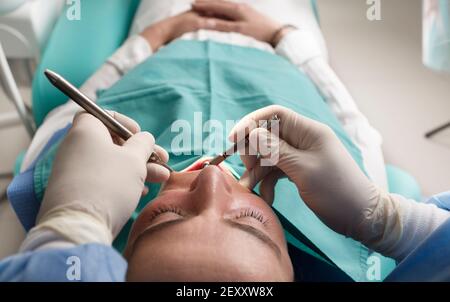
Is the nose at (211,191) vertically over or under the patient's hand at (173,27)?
under

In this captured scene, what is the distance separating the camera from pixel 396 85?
1263 millimetres

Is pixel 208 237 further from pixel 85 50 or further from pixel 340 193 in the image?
pixel 85 50

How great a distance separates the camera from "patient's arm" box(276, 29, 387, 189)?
1.01 meters

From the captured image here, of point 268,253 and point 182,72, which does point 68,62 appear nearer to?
point 182,72

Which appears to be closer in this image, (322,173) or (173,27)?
(322,173)

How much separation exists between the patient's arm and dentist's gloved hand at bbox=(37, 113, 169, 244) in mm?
570

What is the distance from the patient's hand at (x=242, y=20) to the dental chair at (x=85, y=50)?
256 mm

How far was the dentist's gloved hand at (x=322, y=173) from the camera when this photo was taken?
0.69 metres

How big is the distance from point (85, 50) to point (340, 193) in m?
0.82

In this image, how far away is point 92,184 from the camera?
1.77ft

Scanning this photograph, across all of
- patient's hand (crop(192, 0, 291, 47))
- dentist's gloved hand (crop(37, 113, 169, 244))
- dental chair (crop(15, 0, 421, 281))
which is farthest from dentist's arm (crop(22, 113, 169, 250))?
patient's hand (crop(192, 0, 291, 47))

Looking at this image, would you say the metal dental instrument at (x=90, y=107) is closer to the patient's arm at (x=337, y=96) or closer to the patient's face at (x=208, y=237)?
the patient's face at (x=208, y=237)

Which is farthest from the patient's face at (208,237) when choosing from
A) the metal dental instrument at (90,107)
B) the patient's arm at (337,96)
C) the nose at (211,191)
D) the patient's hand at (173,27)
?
the patient's hand at (173,27)

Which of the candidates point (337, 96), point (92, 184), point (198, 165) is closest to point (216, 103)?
point (198, 165)
